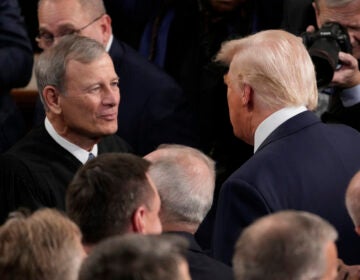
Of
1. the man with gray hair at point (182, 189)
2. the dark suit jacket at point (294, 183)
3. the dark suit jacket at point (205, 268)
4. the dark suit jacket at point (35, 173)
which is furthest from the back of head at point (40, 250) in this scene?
the dark suit jacket at point (35, 173)

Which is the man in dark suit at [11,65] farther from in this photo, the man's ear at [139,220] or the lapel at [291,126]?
the man's ear at [139,220]

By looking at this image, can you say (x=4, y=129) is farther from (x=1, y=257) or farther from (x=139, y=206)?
(x=1, y=257)

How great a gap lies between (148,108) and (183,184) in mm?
1543

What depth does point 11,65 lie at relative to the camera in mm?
5180

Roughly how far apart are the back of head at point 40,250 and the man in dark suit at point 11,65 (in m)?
2.56

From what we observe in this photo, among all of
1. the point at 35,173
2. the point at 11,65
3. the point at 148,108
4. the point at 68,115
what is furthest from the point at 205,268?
the point at 11,65

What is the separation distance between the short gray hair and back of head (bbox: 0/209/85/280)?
1.74 m

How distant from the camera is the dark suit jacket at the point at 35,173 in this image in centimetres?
410

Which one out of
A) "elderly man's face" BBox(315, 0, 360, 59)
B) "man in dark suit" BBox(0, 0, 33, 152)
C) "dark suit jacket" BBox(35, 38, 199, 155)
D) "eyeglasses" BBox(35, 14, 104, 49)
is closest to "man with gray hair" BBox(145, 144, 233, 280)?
"elderly man's face" BBox(315, 0, 360, 59)

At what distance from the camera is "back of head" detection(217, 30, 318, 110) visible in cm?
379

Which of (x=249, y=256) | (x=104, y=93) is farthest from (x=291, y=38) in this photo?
(x=249, y=256)

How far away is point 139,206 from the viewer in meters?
Answer: 3.06

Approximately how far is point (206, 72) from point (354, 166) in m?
1.47

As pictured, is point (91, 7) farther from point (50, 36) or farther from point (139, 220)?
point (139, 220)
